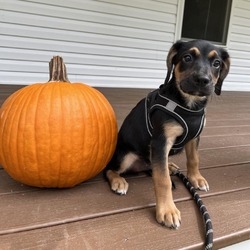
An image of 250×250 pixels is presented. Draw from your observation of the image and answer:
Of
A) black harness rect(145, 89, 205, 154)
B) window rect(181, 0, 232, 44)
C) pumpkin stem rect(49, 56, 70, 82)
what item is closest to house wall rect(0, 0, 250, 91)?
window rect(181, 0, 232, 44)

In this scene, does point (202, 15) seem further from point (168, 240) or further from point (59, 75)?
point (168, 240)

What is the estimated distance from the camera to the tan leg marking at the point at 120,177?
1.91m

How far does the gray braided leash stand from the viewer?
1490mm

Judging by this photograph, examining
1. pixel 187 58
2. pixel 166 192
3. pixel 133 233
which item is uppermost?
pixel 187 58

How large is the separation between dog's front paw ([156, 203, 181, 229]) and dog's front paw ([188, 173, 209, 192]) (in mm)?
442

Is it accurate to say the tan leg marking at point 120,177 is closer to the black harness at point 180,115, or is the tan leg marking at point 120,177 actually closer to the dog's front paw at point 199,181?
the black harness at point 180,115

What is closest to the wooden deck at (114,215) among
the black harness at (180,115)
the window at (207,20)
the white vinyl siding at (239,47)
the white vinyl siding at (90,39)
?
the black harness at (180,115)

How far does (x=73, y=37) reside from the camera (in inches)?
215

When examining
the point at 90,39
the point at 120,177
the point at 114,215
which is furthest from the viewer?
the point at 90,39

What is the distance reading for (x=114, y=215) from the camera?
1.66 metres

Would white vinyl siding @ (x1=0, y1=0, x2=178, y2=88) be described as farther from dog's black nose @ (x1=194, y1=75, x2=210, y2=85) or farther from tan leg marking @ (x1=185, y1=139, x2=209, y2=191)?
dog's black nose @ (x1=194, y1=75, x2=210, y2=85)

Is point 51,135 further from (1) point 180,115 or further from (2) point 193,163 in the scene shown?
(2) point 193,163

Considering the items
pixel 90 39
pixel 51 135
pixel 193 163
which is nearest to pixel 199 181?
pixel 193 163

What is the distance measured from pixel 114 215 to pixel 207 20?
605 cm
